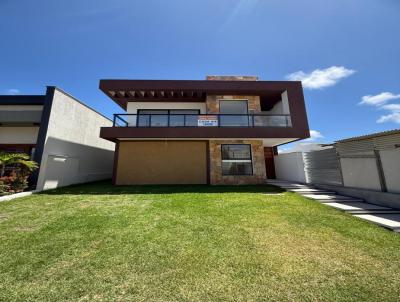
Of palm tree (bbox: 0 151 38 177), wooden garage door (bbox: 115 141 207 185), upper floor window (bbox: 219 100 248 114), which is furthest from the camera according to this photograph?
upper floor window (bbox: 219 100 248 114)

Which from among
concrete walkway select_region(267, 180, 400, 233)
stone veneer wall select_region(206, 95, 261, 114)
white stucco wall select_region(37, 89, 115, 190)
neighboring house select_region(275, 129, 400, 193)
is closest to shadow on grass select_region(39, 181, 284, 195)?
white stucco wall select_region(37, 89, 115, 190)

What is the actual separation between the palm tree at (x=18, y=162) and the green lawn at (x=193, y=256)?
330 centimetres

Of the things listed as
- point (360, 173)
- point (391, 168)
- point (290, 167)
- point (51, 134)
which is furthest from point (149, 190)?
point (391, 168)

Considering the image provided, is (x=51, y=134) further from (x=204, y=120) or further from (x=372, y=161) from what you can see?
(x=372, y=161)

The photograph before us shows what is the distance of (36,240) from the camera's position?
3.94 m

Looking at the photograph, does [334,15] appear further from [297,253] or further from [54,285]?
[54,285]

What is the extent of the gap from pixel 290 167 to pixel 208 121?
24.4 feet

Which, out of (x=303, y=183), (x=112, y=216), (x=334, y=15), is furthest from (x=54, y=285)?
(x=334, y=15)

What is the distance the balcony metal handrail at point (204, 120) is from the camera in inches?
441

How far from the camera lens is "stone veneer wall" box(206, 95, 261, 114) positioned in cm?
1279

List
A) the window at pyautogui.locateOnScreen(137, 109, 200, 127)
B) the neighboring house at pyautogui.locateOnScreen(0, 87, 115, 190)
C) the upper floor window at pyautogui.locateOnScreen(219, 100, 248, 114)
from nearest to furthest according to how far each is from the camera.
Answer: the neighboring house at pyautogui.locateOnScreen(0, 87, 115, 190) → the window at pyautogui.locateOnScreen(137, 109, 200, 127) → the upper floor window at pyautogui.locateOnScreen(219, 100, 248, 114)

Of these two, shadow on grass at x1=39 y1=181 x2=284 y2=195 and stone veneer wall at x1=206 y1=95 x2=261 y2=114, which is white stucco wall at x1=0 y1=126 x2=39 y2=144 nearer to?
shadow on grass at x1=39 y1=181 x2=284 y2=195

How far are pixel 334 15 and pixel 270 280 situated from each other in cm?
1248

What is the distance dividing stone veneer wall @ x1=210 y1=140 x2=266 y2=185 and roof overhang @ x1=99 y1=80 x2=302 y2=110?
367 centimetres
